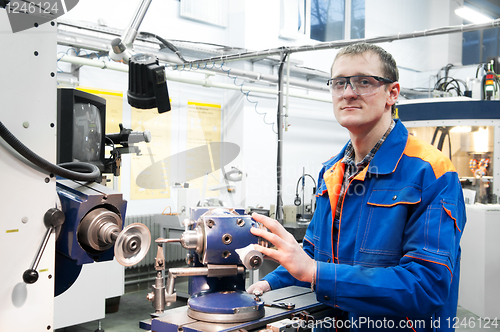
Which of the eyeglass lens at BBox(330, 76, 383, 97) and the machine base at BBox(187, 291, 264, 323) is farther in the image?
the eyeglass lens at BBox(330, 76, 383, 97)

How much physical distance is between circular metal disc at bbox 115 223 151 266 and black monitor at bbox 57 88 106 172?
3.20 ft

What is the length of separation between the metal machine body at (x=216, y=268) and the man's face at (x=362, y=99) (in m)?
0.45

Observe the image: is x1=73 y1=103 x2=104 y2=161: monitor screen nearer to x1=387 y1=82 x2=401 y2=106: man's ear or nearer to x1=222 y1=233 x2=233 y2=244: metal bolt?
x1=222 y1=233 x2=233 y2=244: metal bolt

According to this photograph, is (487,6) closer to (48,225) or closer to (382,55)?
(382,55)

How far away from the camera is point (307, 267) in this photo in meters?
1.00

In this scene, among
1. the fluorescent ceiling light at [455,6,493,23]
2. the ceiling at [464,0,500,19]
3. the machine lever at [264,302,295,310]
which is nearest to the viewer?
the machine lever at [264,302,295,310]

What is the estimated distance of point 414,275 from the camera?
3.28ft

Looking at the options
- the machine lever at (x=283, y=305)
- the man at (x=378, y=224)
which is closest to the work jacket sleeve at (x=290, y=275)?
the man at (x=378, y=224)

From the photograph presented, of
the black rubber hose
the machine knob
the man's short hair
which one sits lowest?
the machine knob

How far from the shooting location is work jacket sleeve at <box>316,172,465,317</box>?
0.99m

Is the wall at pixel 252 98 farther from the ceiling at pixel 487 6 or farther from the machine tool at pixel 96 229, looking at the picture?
the machine tool at pixel 96 229

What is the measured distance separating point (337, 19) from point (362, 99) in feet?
18.2

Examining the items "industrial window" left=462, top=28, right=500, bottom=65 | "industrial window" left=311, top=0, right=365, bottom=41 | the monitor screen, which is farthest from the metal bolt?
"industrial window" left=462, top=28, right=500, bottom=65

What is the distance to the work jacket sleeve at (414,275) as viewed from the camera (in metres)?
0.99
